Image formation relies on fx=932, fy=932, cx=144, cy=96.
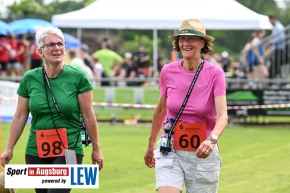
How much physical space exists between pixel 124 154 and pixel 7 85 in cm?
737

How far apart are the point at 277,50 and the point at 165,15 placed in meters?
3.54

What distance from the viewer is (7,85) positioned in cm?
2445

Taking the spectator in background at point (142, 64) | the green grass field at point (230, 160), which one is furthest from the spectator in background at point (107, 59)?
the green grass field at point (230, 160)

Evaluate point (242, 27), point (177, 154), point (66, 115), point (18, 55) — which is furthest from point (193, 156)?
point (18, 55)

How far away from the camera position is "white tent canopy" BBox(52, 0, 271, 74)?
26.4 m

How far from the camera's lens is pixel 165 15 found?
26906 millimetres

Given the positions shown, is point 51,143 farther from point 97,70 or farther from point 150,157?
point 97,70

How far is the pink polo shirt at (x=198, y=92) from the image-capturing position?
8.22 metres

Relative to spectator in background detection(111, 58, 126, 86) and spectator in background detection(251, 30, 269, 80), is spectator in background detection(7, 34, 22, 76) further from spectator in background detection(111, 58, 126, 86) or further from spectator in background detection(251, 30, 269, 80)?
spectator in background detection(251, 30, 269, 80)

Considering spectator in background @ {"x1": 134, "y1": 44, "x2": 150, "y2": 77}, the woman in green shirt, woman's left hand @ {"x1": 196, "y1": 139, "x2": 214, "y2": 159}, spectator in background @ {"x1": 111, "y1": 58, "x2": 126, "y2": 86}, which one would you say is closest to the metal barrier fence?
spectator in background @ {"x1": 134, "y1": 44, "x2": 150, "y2": 77}

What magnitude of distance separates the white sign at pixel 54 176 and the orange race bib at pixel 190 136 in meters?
1.04

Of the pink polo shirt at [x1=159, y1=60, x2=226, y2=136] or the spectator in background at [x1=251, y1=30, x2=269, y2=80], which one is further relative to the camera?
the spectator in background at [x1=251, y1=30, x2=269, y2=80]

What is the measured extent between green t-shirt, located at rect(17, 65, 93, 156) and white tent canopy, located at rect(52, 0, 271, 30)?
701 inches

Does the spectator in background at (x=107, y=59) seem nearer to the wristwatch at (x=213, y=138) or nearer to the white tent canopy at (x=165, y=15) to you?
the white tent canopy at (x=165, y=15)
